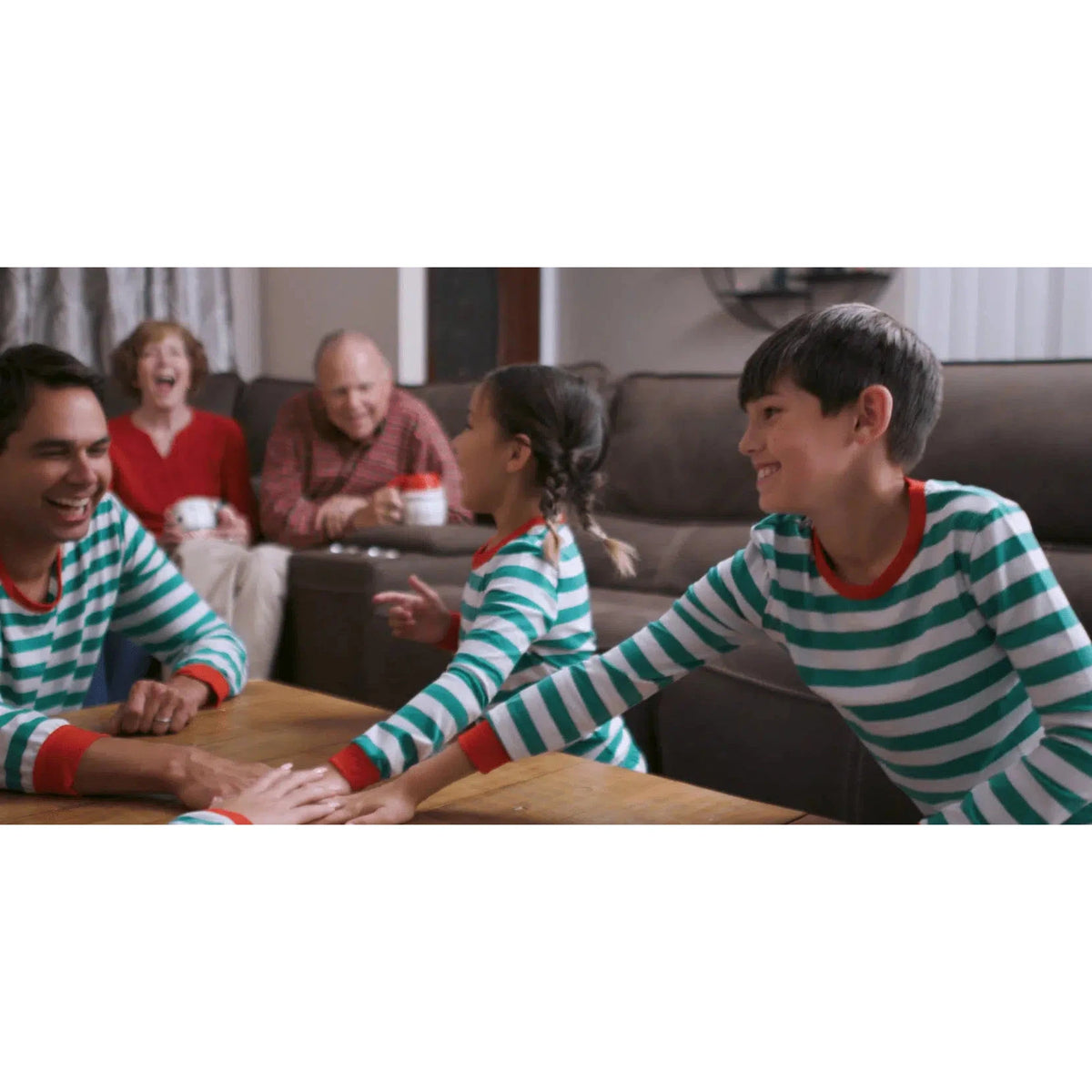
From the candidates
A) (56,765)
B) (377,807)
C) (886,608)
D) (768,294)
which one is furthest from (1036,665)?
(56,765)

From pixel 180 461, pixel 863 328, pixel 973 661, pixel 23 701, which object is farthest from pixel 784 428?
pixel 23 701

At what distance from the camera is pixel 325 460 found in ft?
2.80

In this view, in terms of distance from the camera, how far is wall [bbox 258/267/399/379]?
2.62 ft

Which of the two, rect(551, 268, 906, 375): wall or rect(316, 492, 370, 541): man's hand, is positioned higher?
rect(551, 268, 906, 375): wall

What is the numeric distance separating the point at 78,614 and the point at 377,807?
295 millimetres

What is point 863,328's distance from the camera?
0.66 meters

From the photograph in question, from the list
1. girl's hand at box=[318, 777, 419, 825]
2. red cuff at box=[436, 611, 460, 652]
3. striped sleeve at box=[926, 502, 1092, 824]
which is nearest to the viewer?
striped sleeve at box=[926, 502, 1092, 824]

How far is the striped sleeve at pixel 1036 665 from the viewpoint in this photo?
612 mm

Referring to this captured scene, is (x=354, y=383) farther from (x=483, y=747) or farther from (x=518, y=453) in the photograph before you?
(x=483, y=747)

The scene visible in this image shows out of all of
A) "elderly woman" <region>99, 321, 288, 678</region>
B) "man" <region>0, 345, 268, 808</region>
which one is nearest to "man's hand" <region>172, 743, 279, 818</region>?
"man" <region>0, 345, 268, 808</region>

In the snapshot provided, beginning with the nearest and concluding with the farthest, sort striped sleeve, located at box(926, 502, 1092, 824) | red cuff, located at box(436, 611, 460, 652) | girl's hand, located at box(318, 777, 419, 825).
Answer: striped sleeve, located at box(926, 502, 1092, 824) < girl's hand, located at box(318, 777, 419, 825) < red cuff, located at box(436, 611, 460, 652)

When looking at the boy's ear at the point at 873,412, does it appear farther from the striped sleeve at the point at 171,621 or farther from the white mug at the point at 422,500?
the striped sleeve at the point at 171,621

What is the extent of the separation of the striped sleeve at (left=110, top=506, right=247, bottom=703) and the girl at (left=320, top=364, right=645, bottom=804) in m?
0.13

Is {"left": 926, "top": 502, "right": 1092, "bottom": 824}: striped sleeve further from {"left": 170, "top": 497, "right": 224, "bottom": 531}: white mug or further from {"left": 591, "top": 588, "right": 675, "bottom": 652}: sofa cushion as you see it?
{"left": 170, "top": 497, "right": 224, "bottom": 531}: white mug
